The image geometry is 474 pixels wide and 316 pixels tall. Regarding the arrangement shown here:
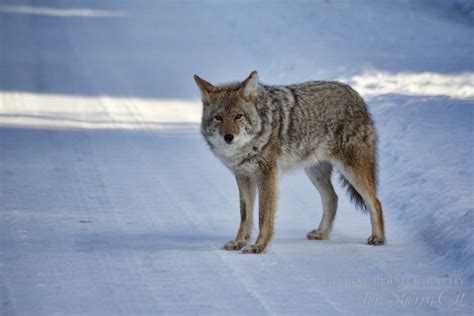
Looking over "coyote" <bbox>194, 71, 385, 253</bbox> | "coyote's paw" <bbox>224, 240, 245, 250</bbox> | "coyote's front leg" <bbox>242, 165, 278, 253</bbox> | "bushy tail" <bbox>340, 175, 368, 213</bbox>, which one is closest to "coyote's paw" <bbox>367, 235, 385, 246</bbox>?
"coyote" <bbox>194, 71, 385, 253</bbox>

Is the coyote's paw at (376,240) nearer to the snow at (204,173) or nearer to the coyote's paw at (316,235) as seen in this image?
the snow at (204,173)

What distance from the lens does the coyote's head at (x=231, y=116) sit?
8.58 m

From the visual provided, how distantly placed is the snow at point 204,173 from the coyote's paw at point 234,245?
232 mm

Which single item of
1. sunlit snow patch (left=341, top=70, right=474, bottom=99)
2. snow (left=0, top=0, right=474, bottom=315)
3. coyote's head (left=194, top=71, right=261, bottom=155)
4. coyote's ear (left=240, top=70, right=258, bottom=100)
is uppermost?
coyote's ear (left=240, top=70, right=258, bottom=100)

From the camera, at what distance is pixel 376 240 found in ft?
29.5

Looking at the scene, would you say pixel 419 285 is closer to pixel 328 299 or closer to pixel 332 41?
pixel 328 299

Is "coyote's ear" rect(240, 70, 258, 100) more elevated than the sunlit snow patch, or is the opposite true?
"coyote's ear" rect(240, 70, 258, 100)

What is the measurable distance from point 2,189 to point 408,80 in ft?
29.3

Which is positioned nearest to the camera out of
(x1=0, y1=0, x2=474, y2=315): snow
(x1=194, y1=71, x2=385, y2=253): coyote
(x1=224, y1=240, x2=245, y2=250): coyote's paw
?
(x1=0, y1=0, x2=474, y2=315): snow

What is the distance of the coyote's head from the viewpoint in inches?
338

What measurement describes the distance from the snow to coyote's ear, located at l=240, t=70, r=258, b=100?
4.99 feet

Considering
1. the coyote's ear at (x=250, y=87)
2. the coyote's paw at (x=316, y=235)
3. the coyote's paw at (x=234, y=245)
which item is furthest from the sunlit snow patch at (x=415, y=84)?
the coyote's paw at (x=234, y=245)

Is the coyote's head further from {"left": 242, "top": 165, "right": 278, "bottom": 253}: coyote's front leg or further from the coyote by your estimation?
{"left": 242, "top": 165, "right": 278, "bottom": 253}: coyote's front leg

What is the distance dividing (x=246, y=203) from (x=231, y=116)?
0.98 metres
